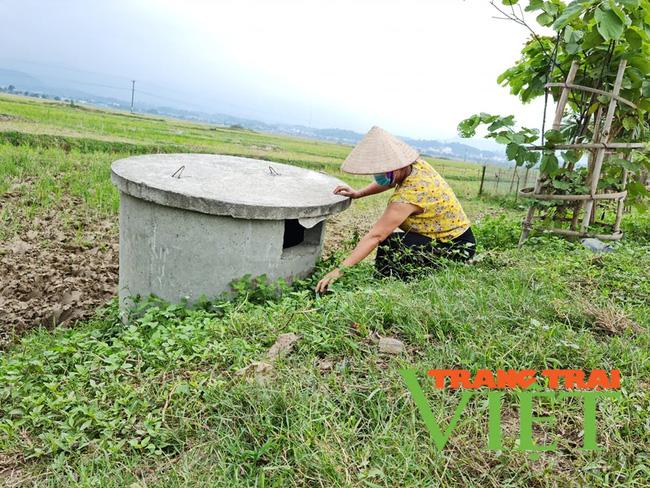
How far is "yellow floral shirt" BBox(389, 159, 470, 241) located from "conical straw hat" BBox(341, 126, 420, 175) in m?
0.14

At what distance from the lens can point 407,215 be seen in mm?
3307

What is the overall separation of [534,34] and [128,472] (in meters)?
4.46

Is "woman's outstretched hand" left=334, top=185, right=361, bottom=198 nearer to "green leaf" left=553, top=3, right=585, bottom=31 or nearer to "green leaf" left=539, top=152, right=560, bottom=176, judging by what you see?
"green leaf" left=539, top=152, right=560, bottom=176

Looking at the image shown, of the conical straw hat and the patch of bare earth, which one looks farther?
the patch of bare earth

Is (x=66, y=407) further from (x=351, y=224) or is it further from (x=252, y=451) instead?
(x=351, y=224)

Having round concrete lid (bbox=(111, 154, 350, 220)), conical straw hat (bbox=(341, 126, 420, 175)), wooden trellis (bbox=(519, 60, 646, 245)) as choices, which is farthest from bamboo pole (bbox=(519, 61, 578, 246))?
round concrete lid (bbox=(111, 154, 350, 220))

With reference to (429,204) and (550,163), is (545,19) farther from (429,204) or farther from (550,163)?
(429,204)

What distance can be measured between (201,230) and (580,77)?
144 inches

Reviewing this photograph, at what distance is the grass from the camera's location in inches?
65.4

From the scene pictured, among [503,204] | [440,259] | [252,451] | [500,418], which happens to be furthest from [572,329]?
[503,204]

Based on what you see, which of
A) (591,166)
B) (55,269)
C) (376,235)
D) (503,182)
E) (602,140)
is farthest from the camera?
(503,182)

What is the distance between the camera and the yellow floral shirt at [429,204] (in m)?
3.33

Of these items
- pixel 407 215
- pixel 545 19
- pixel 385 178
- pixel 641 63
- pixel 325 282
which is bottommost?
pixel 325 282

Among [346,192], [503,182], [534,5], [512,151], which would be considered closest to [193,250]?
[346,192]
